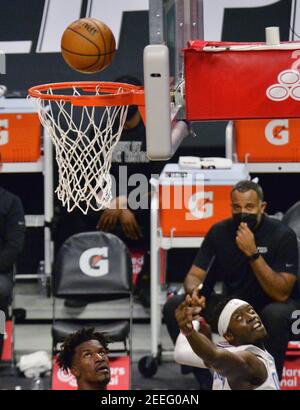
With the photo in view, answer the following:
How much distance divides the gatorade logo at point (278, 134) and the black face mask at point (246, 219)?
1.07 meters

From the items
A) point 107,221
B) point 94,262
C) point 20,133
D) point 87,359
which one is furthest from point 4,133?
point 87,359

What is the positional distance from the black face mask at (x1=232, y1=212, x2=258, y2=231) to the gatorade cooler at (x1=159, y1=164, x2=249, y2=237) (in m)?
0.41

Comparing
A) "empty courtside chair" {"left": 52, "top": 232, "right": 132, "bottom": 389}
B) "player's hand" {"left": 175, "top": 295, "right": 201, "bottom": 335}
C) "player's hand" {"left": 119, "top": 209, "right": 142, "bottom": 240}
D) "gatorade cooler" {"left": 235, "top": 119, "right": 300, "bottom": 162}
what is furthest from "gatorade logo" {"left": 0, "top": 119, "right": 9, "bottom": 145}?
"player's hand" {"left": 175, "top": 295, "right": 201, "bottom": 335}

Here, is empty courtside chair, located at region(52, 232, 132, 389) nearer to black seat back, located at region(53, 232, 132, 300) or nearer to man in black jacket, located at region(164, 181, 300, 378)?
black seat back, located at region(53, 232, 132, 300)

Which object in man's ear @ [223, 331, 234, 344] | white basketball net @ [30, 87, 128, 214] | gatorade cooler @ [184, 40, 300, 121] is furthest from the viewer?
man's ear @ [223, 331, 234, 344]

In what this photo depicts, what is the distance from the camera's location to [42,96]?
5262mm

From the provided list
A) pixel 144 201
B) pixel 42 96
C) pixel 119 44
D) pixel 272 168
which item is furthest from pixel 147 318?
pixel 42 96

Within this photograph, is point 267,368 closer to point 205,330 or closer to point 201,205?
point 205,330

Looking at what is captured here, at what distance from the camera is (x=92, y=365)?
620cm

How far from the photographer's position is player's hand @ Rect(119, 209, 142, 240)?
320 inches

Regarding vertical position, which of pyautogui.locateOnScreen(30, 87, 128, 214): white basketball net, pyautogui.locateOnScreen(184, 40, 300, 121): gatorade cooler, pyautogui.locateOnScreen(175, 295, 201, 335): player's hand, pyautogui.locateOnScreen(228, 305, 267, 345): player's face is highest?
pyautogui.locateOnScreen(184, 40, 300, 121): gatorade cooler
